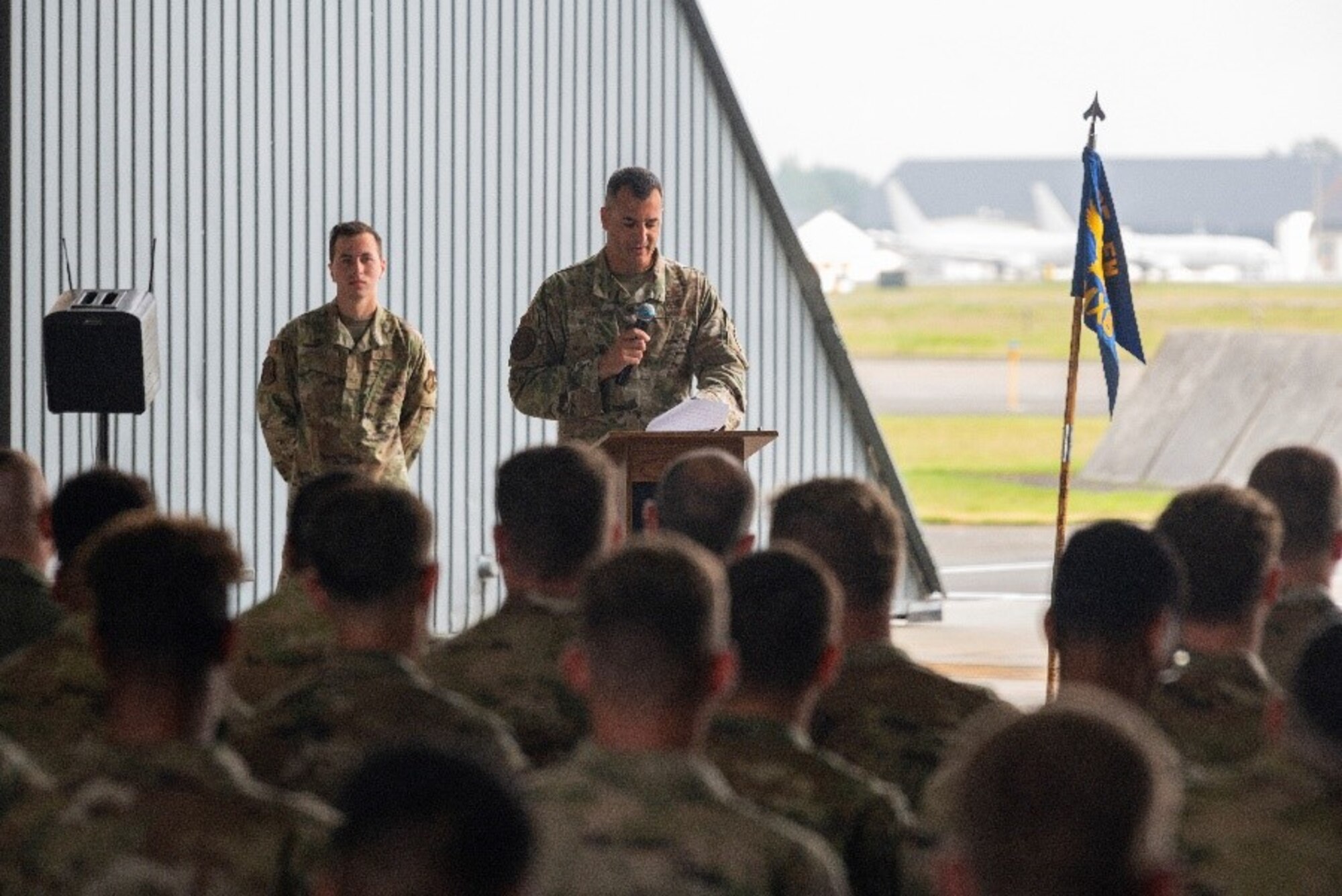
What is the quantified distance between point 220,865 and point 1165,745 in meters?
1.36

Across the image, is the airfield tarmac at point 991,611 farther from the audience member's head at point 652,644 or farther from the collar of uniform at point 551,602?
the audience member's head at point 652,644

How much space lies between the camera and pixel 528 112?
36.8 feet

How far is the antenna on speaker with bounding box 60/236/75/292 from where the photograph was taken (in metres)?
9.32

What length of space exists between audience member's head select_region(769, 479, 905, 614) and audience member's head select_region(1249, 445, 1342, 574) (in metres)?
1.26

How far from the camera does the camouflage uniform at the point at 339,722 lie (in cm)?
361

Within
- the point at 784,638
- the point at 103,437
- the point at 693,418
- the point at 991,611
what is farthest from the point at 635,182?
the point at 991,611

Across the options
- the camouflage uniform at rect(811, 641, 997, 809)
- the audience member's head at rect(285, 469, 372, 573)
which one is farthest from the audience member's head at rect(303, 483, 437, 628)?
the camouflage uniform at rect(811, 641, 997, 809)

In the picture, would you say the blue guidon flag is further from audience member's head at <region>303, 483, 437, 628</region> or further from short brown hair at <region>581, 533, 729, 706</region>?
short brown hair at <region>581, 533, 729, 706</region>

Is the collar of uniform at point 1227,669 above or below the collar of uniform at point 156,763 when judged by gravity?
below

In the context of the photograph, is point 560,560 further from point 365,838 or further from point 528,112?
point 528,112

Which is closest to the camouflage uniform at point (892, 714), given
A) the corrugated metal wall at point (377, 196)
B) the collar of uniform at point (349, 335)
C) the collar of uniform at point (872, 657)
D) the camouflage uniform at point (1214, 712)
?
the collar of uniform at point (872, 657)

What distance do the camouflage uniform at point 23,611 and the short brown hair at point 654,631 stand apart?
236 cm

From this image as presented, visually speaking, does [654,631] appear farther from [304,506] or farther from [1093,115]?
[1093,115]

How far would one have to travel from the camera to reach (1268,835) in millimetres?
3014
